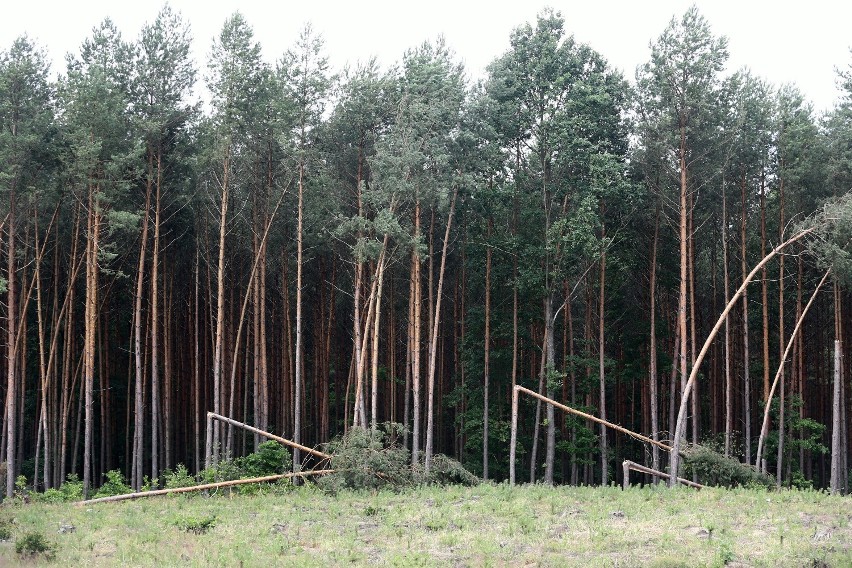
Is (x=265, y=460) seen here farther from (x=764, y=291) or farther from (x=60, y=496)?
(x=764, y=291)

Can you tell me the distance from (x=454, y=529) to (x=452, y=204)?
17.6 metres

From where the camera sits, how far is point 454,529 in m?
14.5

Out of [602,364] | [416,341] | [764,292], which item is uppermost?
[764,292]

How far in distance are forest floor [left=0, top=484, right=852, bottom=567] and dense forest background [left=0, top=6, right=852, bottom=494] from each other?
354 inches

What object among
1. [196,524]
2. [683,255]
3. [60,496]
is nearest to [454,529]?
[196,524]

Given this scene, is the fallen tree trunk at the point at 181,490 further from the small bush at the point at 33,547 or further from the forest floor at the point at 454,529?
the small bush at the point at 33,547

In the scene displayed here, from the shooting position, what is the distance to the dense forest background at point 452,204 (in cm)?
2886

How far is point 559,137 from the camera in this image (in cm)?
3055

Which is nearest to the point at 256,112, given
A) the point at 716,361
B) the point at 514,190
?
the point at 514,190

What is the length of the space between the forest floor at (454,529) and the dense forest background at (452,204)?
29.5 feet

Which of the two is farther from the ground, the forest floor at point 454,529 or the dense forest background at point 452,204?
the dense forest background at point 452,204

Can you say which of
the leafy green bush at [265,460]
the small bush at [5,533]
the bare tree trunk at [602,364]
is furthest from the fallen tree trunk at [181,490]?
the bare tree trunk at [602,364]

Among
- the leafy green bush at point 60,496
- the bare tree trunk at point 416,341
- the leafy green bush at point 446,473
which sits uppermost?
the bare tree trunk at point 416,341

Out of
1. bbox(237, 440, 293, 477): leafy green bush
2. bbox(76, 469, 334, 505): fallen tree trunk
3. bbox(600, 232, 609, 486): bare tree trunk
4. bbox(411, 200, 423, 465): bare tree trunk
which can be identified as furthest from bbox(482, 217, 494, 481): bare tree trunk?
bbox(76, 469, 334, 505): fallen tree trunk
